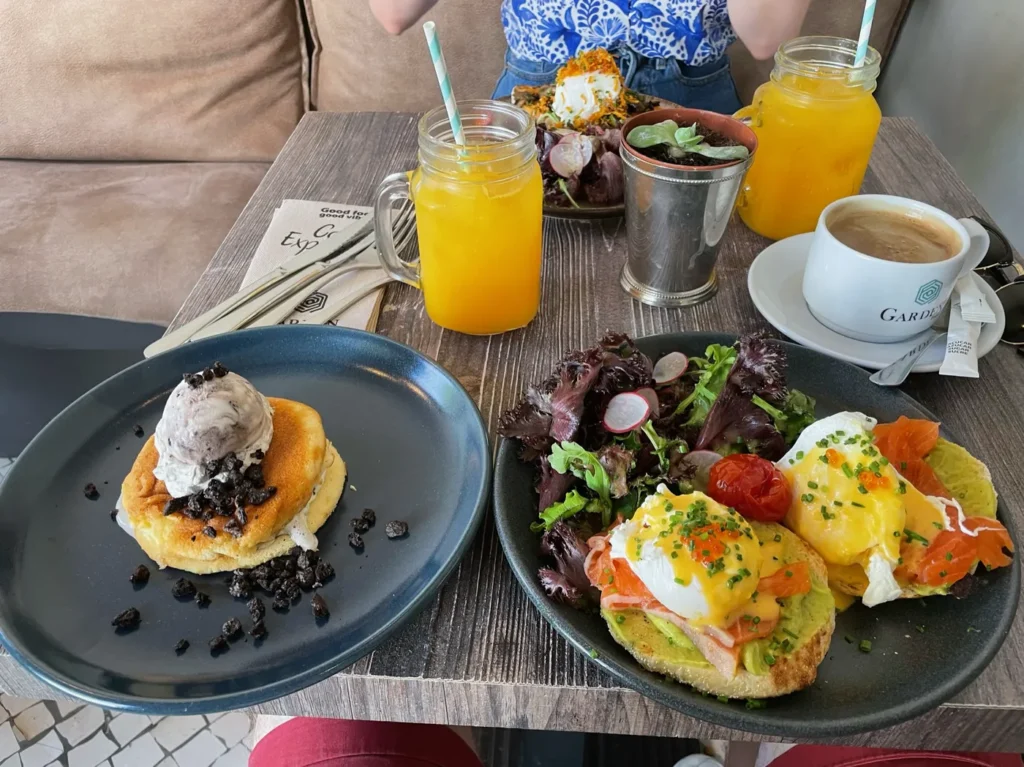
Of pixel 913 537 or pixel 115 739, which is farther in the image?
pixel 115 739

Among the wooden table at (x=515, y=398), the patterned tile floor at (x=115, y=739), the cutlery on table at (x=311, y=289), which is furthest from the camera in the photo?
the patterned tile floor at (x=115, y=739)

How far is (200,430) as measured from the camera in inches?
31.6

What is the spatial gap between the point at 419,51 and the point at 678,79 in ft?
3.18

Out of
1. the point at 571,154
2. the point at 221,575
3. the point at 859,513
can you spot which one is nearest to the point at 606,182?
the point at 571,154

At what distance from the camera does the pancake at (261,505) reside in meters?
0.77

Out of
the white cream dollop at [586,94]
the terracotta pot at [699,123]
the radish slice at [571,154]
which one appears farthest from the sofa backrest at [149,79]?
the terracotta pot at [699,123]

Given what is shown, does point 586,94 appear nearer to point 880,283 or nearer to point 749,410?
point 880,283

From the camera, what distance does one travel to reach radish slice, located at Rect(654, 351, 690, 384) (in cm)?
89

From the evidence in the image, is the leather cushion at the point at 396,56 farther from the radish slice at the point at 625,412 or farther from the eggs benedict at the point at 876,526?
the eggs benedict at the point at 876,526

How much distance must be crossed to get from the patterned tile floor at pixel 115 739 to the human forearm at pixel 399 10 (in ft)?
4.52

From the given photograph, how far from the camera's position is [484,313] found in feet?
3.59

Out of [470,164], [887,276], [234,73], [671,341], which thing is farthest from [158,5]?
[887,276]

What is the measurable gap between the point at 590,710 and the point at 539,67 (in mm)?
1619

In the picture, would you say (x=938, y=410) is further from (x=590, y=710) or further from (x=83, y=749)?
(x=83, y=749)
